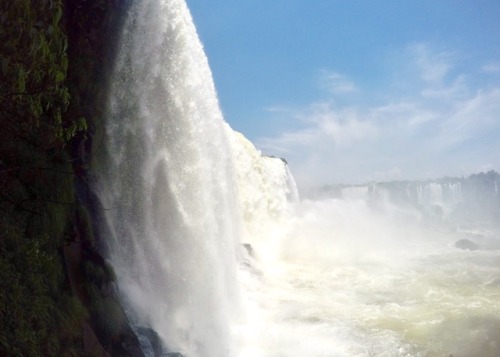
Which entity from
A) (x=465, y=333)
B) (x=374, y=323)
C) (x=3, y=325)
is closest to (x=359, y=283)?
(x=374, y=323)

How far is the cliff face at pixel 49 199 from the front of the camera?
11.3 feet

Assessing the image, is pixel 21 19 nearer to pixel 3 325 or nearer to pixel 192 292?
pixel 3 325

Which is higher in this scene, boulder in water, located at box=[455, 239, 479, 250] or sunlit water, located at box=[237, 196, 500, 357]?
boulder in water, located at box=[455, 239, 479, 250]

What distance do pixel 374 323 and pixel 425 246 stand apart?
21.3 meters

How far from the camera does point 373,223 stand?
38.6m

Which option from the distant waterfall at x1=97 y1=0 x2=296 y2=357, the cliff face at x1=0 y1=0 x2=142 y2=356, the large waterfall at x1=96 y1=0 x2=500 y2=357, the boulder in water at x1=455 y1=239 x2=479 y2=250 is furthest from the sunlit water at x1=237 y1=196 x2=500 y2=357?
the cliff face at x1=0 y1=0 x2=142 y2=356

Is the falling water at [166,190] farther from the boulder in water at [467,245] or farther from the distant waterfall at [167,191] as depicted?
the boulder in water at [467,245]

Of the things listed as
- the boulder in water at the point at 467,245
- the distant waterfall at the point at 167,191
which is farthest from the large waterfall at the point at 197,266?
the boulder in water at the point at 467,245

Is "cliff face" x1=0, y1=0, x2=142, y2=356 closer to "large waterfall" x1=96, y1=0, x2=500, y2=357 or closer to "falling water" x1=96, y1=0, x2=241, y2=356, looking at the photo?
"falling water" x1=96, y1=0, x2=241, y2=356

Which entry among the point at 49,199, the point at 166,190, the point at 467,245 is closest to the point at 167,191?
the point at 166,190

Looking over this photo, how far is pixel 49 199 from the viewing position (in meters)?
5.84

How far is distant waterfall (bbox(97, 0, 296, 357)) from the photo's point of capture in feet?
30.1

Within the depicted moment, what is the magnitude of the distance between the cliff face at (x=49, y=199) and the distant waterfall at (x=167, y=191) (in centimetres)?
109

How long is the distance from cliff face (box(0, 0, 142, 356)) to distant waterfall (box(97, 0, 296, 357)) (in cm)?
109
